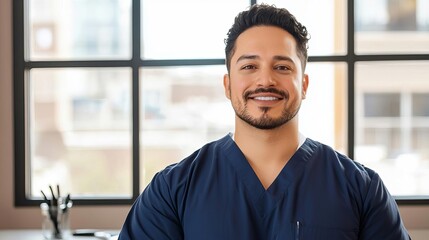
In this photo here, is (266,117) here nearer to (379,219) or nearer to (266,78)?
(266,78)

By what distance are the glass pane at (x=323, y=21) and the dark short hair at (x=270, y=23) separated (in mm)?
877

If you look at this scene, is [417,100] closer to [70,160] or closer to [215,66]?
[215,66]

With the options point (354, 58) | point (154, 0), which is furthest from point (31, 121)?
point (354, 58)

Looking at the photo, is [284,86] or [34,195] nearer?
[284,86]

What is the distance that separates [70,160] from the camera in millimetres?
2443

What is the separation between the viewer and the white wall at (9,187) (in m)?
2.21

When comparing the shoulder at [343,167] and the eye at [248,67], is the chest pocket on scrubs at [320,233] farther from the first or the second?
the eye at [248,67]

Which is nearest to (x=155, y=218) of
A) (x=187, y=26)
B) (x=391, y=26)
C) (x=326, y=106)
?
(x=187, y=26)

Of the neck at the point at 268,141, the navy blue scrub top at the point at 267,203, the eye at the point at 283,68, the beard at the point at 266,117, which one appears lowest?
the navy blue scrub top at the point at 267,203

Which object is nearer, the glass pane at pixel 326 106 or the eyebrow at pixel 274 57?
the eyebrow at pixel 274 57

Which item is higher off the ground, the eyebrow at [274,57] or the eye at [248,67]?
the eyebrow at [274,57]

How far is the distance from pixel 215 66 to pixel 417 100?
1795 millimetres

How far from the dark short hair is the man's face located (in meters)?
0.01

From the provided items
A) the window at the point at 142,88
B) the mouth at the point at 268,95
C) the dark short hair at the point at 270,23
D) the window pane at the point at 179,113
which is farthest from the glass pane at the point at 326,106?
the mouth at the point at 268,95
